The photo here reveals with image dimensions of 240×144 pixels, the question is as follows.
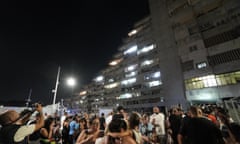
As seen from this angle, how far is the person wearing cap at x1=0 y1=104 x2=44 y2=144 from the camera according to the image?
2.11 m

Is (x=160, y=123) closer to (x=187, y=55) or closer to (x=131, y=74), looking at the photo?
(x=187, y=55)

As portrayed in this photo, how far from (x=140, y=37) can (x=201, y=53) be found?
23.3m

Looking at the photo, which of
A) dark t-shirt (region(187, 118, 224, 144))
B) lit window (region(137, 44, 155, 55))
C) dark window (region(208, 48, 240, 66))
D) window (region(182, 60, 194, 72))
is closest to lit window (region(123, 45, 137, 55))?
lit window (region(137, 44, 155, 55))

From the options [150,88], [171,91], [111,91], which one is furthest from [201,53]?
[111,91]

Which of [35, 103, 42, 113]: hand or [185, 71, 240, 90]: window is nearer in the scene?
[35, 103, 42, 113]: hand

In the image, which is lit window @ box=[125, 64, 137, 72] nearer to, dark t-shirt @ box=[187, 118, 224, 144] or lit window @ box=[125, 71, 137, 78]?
lit window @ box=[125, 71, 137, 78]

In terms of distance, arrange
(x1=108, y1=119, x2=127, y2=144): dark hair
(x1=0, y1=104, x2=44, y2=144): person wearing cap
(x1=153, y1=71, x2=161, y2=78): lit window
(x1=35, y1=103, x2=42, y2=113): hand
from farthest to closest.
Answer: (x1=153, y1=71, x2=161, y2=78): lit window < (x1=35, y1=103, x2=42, y2=113): hand < (x1=0, y1=104, x2=44, y2=144): person wearing cap < (x1=108, y1=119, x2=127, y2=144): dark hair

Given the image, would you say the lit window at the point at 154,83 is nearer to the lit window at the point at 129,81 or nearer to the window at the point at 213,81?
the lit window at the point at 129,81

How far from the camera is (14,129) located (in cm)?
217

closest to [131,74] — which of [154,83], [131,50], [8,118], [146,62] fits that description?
[146,62]

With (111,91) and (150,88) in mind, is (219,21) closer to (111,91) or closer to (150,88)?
(150,88)

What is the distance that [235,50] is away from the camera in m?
21.7

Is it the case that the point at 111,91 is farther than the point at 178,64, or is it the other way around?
the point at 111,91

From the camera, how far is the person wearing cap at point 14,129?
82.9 inches
